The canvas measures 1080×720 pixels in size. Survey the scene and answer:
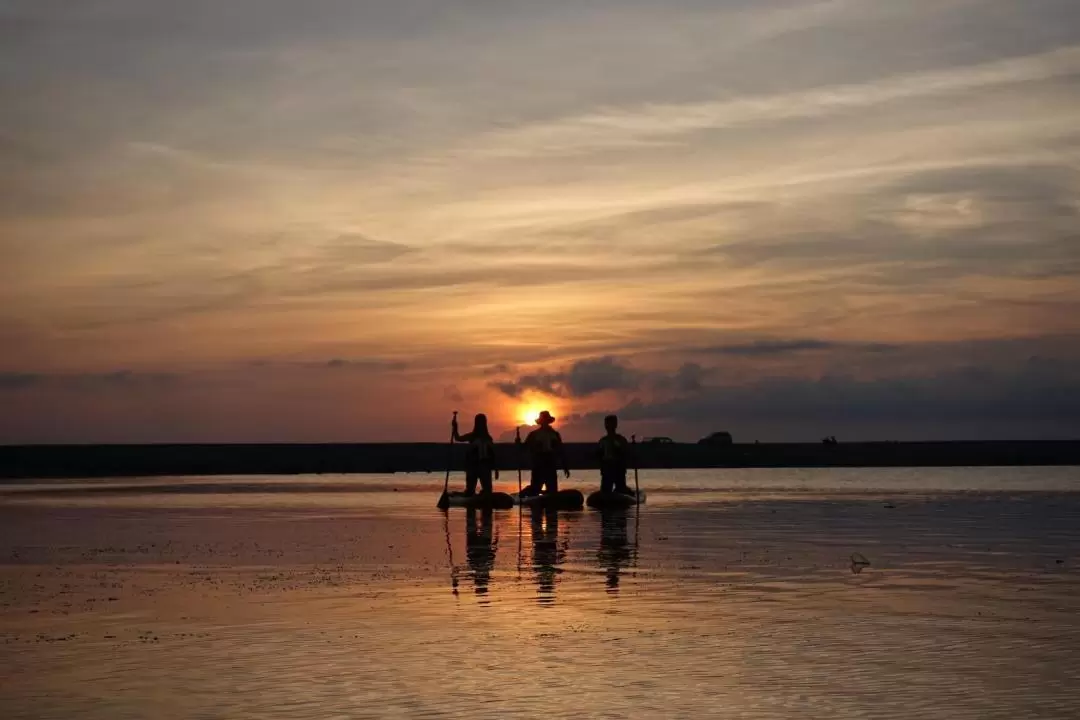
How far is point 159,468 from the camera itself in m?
102

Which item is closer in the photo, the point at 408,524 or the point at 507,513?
the point at 408,524

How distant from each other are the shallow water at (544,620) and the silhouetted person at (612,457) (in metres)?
8.84

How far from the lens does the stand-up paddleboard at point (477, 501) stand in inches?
1650

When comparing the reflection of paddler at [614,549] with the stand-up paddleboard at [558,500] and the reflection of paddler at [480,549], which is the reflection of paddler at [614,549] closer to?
the reflection of paddler at [480,549]

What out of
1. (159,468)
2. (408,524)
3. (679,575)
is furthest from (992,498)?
(159,468)

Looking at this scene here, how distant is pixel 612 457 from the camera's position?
42000 millimetres

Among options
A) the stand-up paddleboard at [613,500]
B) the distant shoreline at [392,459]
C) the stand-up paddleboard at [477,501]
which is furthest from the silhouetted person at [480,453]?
the distant shoreline at [392,459]

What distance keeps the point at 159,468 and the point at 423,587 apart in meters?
85.3

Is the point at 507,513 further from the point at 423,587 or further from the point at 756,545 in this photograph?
the point at 423,587

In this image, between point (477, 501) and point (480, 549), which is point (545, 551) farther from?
point (477, 501)

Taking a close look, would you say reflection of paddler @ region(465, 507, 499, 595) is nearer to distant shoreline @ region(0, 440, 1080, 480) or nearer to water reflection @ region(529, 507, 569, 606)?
water reflection @ region(529, 507, 569, 606)

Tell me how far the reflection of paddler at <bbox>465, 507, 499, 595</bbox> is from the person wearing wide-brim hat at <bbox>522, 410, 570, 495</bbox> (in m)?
3.32

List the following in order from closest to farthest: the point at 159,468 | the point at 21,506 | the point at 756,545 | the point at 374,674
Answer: the point at 374,674 < the point at 756,545 < the point at 21,506 < the point at 159,468

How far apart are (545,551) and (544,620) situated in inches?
387
